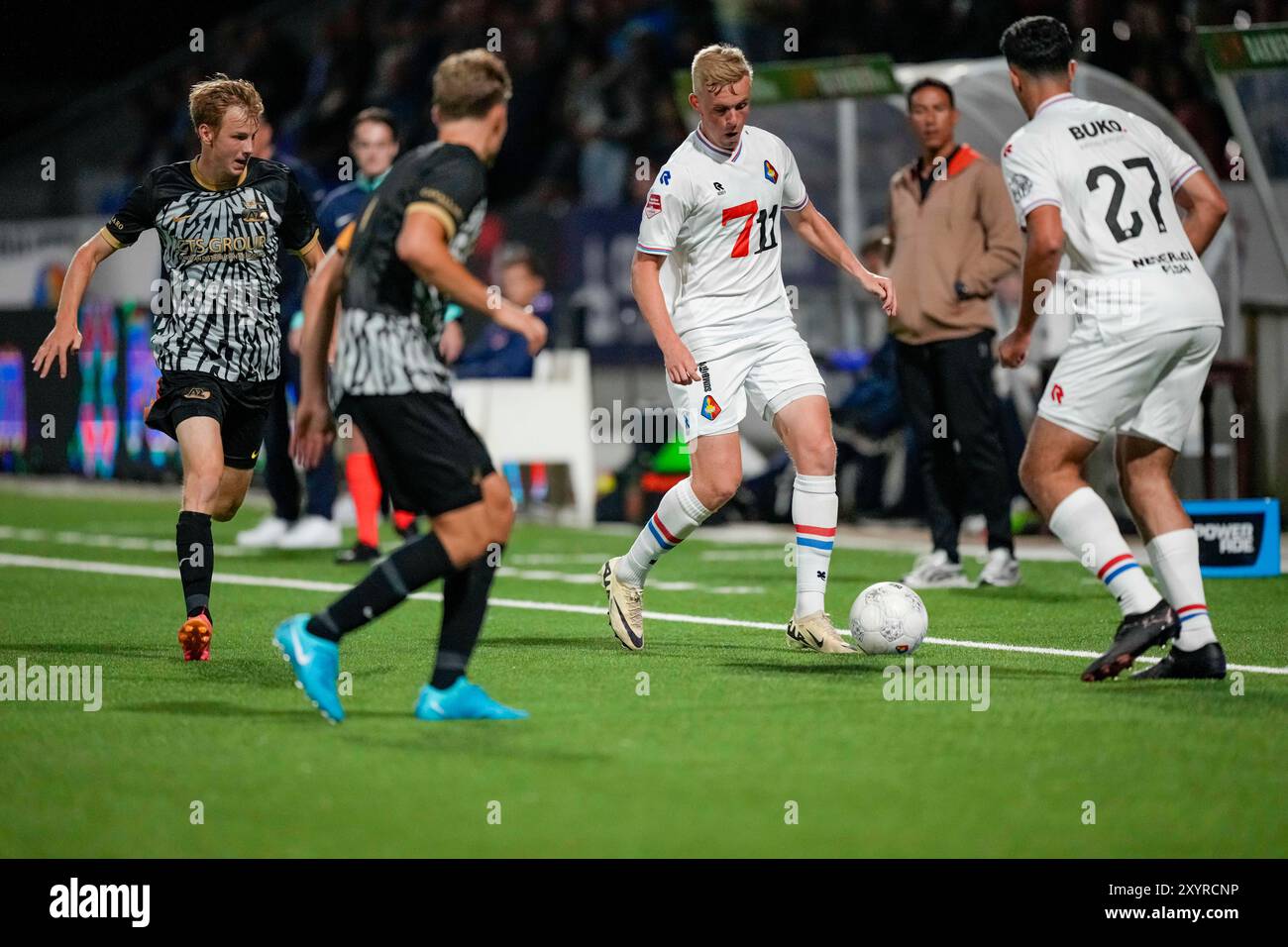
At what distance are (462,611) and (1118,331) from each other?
7.92 feet

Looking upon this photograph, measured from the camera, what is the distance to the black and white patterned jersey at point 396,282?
580 cm

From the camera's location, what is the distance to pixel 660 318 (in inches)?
292

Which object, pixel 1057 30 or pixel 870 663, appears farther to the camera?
pixel 870 663

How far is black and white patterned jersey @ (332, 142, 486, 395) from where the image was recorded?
5.80 m

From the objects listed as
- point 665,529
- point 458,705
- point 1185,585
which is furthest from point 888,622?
point 458,705

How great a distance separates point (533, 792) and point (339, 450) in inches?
476

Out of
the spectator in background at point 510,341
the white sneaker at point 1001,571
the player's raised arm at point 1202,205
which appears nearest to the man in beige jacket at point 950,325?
the white sneaker at point 1001,571

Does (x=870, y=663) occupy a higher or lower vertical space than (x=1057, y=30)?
lower

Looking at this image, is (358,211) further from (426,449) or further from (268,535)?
(426,449)

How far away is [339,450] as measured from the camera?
55.1 feet

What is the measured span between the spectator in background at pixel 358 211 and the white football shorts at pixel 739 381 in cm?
401

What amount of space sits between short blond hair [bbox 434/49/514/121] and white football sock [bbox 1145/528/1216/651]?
271cm
